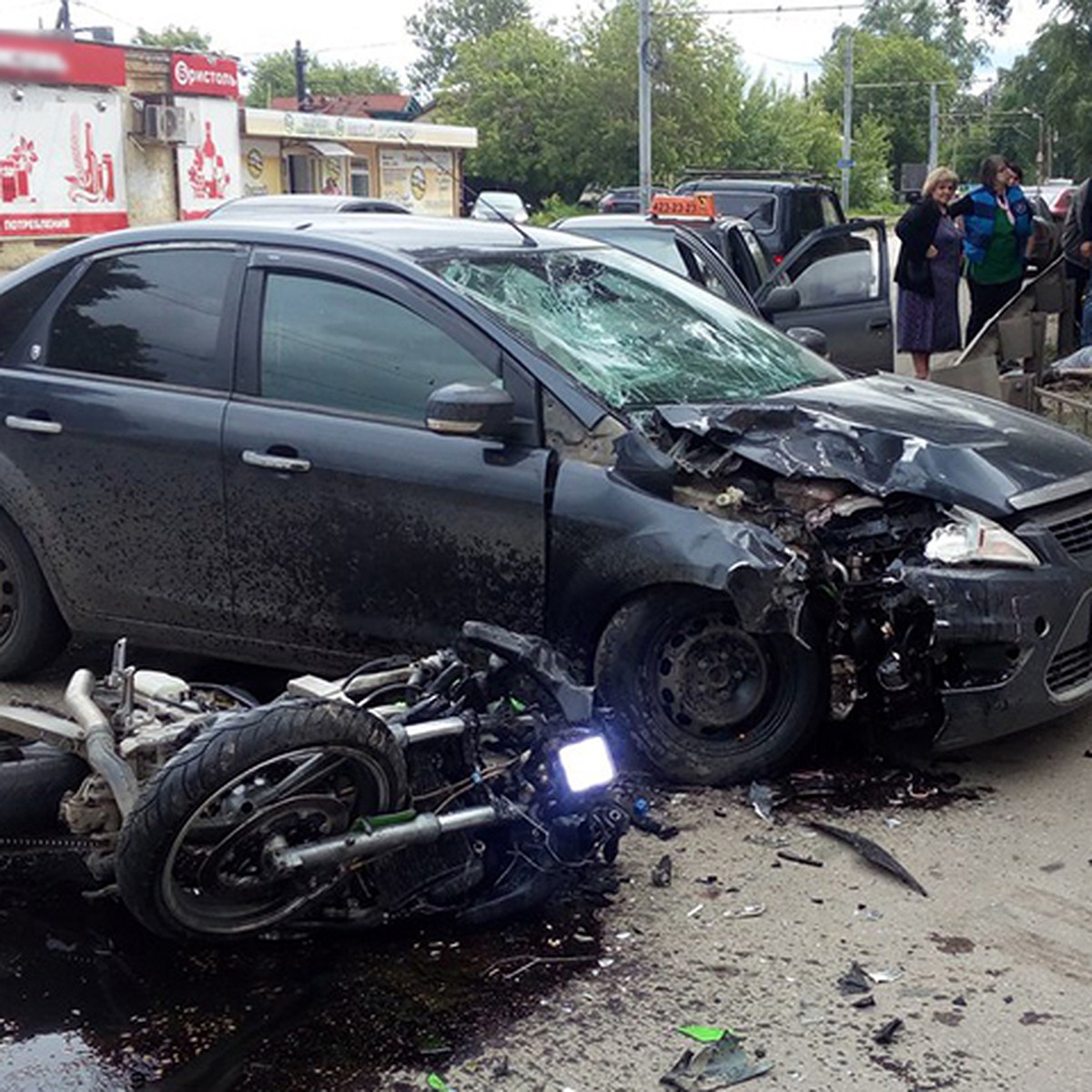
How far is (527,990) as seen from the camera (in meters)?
3.68

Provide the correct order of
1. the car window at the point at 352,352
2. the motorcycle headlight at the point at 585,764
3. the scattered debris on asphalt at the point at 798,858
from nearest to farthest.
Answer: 1. the motorcycle headlight at the point at 585,764
2. the scattered debris on asphalt at the point at 798,858
3. the car window at the point at 352,352

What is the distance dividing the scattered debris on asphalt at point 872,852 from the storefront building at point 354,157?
40.5 meters

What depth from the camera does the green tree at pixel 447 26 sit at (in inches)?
4456

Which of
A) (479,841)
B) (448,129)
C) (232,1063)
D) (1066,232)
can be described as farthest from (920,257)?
(448,129)

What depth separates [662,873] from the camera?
4258mm

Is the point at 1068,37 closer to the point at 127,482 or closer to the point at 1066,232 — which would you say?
the point at 1066,232

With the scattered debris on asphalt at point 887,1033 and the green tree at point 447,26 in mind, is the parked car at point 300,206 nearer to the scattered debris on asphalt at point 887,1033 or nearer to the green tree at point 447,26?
the scattered debris on asphalt at point 887,1033

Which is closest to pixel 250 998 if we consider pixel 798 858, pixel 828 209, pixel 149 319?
pixel 798 858

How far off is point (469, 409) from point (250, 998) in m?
1.82

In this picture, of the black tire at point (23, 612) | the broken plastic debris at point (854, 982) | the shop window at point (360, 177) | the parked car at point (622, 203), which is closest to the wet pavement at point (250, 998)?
the broken plastic debris at point (854, 982)

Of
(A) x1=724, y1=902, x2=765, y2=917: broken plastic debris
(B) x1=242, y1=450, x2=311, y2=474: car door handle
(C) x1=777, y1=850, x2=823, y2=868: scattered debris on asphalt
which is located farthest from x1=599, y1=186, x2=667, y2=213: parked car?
(A) x1=724, y1=902, x2=765, y2=917: broken plastic debris

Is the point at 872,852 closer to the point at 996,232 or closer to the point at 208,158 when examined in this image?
the point at 996,232

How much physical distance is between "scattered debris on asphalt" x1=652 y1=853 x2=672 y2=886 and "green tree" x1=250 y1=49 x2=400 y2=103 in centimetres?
10429

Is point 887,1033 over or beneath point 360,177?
beneath
